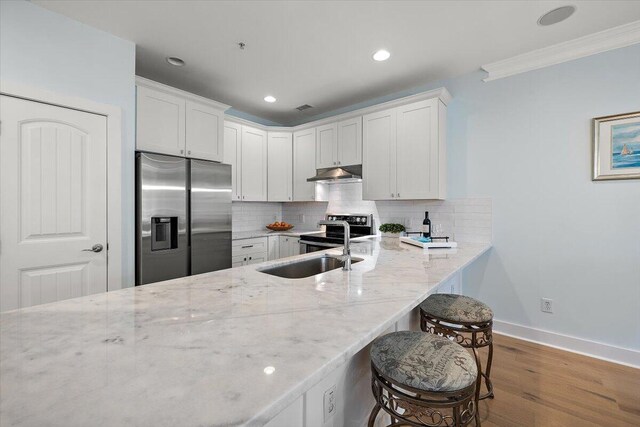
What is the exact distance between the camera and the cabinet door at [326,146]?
379cm

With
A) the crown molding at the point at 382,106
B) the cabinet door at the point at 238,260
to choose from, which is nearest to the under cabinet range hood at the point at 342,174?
the crown molding at the point at 382,106

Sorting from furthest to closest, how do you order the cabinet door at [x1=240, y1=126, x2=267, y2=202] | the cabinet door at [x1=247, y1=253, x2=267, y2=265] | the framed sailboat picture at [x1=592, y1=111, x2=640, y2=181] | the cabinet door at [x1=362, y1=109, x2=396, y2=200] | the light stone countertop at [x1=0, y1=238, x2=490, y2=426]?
the cabinet door at [x1=240, y1=126, x2=267, y2=202]
the cabinet door at [x1=247, y1=253, x2=267, y2=265]
the cabinet door at [x1=362, y1=109, x2=396, y2=200]
the framed sailboat picture at [x1=592, y1=111, x2=640, y2=181]
the light stone countertop at [x1=0, y1=238, x2=490, y2=426]

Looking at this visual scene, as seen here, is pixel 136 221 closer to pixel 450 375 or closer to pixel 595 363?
→ pixel 450 375

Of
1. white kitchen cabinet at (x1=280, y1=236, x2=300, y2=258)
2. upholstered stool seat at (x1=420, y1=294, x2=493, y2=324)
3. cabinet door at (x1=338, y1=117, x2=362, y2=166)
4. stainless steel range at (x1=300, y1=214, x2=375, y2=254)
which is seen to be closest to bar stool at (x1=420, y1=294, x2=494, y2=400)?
upholstered stool seat at (x1=420, y1=294, x2=493, y2=324)

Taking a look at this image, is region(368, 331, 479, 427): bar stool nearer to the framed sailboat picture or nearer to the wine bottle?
the wine bottle

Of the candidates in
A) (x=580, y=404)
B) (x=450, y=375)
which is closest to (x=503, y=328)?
(x=580, y=404)

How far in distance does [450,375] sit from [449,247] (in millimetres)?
1641

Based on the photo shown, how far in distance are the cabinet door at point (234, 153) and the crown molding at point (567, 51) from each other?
115 inches

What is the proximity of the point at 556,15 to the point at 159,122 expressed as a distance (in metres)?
3.41

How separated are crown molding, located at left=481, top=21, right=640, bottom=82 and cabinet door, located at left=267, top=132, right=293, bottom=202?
258cm

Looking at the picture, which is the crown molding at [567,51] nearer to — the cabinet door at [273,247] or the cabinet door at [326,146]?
the cabinet door at [326,146]

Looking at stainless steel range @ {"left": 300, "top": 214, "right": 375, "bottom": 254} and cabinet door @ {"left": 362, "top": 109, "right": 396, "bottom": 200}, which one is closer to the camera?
cabinet door @ {"left": 362, "top": 109, "right": 396, "bottom": 200}

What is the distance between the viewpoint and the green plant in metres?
3.40

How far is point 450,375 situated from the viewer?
1.01 m
